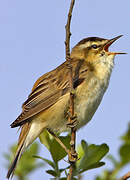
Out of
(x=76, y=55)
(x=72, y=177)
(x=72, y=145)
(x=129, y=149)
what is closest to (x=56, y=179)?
(x=72, y=177)

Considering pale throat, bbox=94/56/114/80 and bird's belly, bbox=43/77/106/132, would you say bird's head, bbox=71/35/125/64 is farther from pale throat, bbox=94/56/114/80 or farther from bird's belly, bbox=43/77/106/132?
bird's belly, bbox=43/77/106/132

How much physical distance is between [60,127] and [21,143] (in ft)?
1.88

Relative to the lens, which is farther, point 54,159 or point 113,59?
point 113,59

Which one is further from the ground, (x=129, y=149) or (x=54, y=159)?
(x=129, y=149)

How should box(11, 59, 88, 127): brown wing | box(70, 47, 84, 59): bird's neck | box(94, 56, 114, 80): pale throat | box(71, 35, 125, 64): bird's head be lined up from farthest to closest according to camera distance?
box(70, 47, 84, 59): bird's neck → box(71, 35, 125, 64): bird's head → box(94, 56, 114, 80): pale throat → box(11, 59, 88, 127): brown wing

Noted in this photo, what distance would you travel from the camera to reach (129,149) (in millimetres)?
1685

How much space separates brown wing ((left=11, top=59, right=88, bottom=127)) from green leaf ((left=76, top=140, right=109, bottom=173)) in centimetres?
218

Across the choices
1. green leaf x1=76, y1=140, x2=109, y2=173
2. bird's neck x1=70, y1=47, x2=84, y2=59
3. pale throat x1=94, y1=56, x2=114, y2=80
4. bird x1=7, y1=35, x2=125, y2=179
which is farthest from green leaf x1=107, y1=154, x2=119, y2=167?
bird's neck x1=70, y1=47, x2=84, y2=59

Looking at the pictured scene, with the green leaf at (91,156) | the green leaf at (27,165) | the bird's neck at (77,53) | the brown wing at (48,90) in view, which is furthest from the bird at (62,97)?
the green leaf at (91,156)

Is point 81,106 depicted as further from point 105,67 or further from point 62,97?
point 105,67

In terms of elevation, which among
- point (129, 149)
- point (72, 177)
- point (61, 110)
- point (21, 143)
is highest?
point (129, 149)

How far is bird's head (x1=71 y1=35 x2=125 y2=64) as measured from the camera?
4539mm

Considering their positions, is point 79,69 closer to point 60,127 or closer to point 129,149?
point 60,127

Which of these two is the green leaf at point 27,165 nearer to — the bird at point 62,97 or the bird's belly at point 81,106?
the bird at point 62,97
